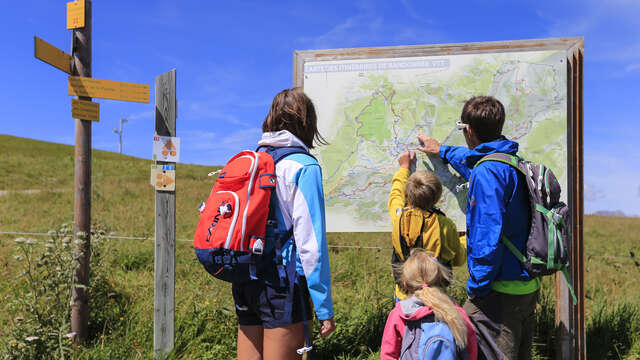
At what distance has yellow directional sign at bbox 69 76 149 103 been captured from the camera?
12.0ft

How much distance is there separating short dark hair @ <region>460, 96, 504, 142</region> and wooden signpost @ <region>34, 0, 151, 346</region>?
2.83 meters

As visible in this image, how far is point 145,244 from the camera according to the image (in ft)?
24.6

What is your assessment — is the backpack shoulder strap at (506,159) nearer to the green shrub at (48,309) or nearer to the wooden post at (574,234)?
the wooden post at (574,234)

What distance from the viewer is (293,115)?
2.22m

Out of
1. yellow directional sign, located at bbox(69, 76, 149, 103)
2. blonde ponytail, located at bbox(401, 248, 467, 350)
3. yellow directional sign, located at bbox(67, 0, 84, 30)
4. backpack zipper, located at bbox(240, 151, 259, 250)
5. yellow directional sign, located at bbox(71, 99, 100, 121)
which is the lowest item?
blonde ponytail, located at bbox(401, 248, 467, 350)

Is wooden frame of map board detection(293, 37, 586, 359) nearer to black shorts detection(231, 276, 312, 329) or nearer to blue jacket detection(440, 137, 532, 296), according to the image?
blue jacket detection(440, 137, 532, 296)

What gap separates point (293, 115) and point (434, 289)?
1208 millimetres

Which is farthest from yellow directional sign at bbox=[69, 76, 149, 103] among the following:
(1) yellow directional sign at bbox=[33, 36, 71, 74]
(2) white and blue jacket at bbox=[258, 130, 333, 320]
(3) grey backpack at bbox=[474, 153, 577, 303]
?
(3) grey backpack at bbox=[474, 153, 577, 303]

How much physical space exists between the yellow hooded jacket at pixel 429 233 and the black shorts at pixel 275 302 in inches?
43.1

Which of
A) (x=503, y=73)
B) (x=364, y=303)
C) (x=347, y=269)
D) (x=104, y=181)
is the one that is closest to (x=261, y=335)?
(x=364, y=303)

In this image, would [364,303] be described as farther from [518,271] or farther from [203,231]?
[203,231]

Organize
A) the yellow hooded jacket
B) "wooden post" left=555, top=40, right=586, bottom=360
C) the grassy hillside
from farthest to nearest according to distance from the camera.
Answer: the grassy hillside → "wooden post" left=555, top=40, right=586, bottom=360 → the yellow hooded jacket

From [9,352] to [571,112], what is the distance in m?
5.16

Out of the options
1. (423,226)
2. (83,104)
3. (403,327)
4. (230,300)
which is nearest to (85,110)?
(83,104)
